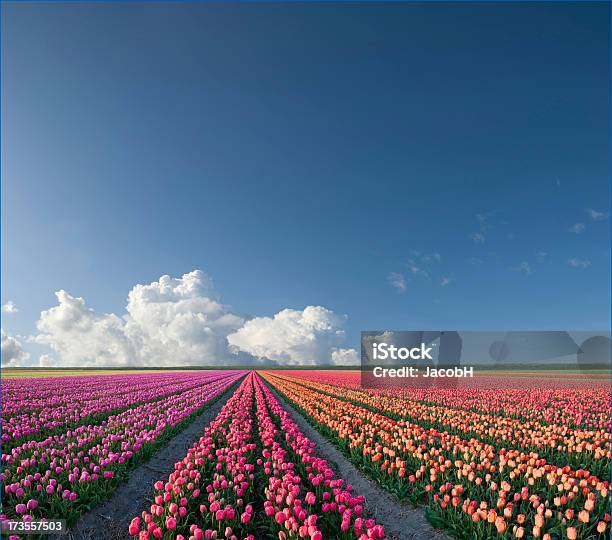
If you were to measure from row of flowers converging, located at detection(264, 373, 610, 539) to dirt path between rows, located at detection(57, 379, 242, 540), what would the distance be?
16.0 ft

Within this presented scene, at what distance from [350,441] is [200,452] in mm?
4807

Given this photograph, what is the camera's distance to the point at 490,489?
251 inches

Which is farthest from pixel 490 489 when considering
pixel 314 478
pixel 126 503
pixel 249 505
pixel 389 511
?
pixel 126 503

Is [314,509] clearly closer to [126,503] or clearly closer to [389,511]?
[389,511]

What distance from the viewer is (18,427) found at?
35.0 feet

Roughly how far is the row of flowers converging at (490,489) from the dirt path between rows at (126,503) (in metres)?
4.88

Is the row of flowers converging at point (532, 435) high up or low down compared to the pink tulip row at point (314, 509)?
down

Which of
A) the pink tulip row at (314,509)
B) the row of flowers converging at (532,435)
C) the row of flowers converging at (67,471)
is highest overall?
the pink tulip row at (314,509)

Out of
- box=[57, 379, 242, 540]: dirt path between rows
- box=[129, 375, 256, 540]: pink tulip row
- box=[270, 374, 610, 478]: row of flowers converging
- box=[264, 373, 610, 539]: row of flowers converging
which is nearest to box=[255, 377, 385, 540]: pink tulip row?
box=[129, 375, 256, 540]: pink tulip row

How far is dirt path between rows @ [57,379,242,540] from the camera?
5.57 metres

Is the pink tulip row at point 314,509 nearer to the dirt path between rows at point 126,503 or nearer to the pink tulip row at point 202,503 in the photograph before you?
the pink tulip row at point 202,503

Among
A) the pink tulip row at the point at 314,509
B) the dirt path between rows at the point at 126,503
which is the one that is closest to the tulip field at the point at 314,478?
the pink tulip row at the point at 314,509

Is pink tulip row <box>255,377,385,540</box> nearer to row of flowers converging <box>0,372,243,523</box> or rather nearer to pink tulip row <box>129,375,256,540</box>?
pink tulip row <box>129,375,256,540</box>

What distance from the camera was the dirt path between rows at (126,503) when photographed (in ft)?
18.3
